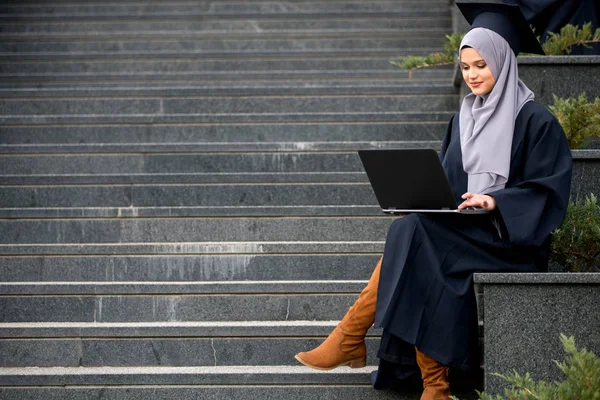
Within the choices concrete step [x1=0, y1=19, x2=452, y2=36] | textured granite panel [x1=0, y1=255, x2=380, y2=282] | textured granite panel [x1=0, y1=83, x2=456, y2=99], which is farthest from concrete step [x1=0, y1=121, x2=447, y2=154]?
concrete step [x1=0, y1=19, x2=452, y2=36]

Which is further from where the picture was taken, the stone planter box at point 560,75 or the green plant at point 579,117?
the stone planter box at point 560,75

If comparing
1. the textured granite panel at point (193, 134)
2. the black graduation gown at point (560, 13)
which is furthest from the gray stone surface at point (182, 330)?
the black graduation gown at point (560, 13)

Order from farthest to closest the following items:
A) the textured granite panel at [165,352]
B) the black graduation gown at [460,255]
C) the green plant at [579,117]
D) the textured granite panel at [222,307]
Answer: the textured granite panel at [222,307], the green plant at [579,117], the textured granite panel at [165,352], the black graduation gown at [460,255]

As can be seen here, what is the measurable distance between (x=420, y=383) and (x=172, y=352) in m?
1.27

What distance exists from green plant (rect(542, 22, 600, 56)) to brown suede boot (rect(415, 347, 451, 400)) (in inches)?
108

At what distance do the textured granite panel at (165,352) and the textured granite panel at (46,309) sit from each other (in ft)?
0.88

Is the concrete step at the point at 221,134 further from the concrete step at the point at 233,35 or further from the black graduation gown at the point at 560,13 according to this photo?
the concrete step at the point at 233,35

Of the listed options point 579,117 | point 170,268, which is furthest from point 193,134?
point 579,117

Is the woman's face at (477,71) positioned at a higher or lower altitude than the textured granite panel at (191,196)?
higher

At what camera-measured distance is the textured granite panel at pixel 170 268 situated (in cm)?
569

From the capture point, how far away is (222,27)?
30.9ft

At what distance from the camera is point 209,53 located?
346 inches

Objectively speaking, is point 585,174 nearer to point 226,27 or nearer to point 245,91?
point 245,91

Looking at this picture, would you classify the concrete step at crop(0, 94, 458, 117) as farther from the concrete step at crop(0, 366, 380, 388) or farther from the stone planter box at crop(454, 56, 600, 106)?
the concrete step at crop(0, 366, 380, 388)
